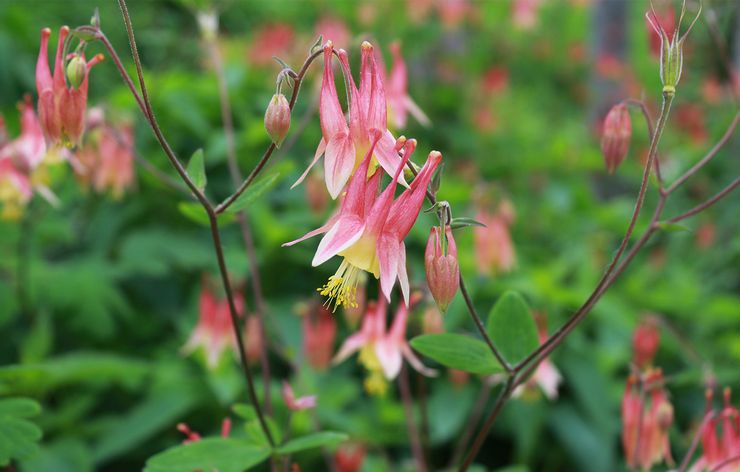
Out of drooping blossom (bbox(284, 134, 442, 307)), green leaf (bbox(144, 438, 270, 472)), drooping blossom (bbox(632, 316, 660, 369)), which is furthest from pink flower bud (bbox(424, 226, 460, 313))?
drooping blossom (bbox(632, 316, 660, 369))

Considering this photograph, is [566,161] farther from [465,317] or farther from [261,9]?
[261,9]

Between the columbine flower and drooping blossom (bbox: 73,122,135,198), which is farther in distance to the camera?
drooping blossom (bbox: 73,122,135,198)

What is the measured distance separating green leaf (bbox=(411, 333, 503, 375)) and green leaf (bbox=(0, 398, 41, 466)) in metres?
0.64

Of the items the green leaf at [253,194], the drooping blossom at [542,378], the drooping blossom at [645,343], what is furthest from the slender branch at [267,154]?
the drooping blossom at [645,343]

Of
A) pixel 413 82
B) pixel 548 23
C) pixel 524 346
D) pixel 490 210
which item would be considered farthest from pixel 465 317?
pixel 548 23

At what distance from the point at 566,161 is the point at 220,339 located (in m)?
2.86

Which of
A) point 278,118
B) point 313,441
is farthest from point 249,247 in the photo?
point 278,118

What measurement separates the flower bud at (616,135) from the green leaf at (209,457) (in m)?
0.80

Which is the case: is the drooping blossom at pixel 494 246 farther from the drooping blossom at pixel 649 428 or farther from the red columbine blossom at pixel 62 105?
the red columbine blossom at pixel 62 105

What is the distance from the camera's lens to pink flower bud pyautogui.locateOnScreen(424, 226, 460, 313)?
3.40 feet

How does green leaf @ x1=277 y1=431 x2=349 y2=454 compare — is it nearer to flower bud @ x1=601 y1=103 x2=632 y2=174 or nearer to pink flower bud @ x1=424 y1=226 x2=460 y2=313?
pink flower bud @ x1=424 y1=226 x2=460 y2=313

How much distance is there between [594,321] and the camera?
3172mm

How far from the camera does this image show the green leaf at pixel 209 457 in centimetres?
123

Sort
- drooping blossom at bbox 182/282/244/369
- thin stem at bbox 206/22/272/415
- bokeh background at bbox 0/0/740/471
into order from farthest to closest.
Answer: bokeh background at bbox 0/0/740/471
drooping blossom at bbox 182/282/244/369
thin stem at bbox 206/22/272/415
